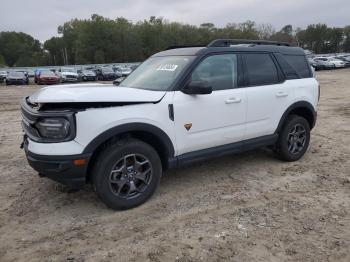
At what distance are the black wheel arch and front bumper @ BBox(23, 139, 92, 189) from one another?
0.16 m

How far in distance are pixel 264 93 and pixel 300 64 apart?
1135mm

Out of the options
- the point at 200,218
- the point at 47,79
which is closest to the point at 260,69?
the point at 200,218

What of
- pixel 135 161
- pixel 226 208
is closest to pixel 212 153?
pixel 226 208

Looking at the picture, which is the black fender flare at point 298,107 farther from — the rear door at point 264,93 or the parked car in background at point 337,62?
the parked car in background at point 337,62

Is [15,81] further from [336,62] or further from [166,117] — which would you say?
[336,62]

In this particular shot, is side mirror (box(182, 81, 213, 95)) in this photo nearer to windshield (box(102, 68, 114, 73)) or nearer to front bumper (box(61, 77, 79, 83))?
front bumper (box(61, 77, 79, 83))

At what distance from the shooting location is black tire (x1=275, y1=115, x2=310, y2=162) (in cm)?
554

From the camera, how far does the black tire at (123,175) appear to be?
151 inches

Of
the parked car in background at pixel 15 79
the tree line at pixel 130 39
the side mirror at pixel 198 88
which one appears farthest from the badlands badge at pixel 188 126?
the tree line at pixel 130 39

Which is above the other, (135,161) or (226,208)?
(135,161)

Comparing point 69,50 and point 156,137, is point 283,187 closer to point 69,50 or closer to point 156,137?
point 156,137

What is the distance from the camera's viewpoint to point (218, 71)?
15.4ft

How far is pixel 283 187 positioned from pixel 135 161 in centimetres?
199

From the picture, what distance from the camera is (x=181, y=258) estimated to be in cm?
317
